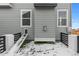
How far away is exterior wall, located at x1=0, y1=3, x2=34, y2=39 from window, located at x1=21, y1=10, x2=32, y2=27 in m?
0.35

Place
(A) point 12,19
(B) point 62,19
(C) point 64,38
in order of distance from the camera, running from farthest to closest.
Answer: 1. (B) point 62,19
2. (A) point 12,19
3. (C) point 64,38

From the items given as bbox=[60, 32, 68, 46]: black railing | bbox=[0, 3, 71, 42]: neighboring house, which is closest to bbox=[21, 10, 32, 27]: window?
bbox=[0, 3, 71, 42]: neighboring house

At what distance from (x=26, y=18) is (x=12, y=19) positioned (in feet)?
4.06

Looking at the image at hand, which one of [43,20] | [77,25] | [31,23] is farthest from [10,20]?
[77,25]

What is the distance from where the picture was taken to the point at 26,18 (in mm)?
14117

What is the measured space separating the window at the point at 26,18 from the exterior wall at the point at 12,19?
350 millimetres

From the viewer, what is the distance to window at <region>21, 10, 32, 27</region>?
14070mm

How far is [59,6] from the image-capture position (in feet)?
45.8

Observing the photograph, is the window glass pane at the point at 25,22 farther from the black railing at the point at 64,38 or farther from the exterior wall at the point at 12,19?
the black railing at the point at 64,38

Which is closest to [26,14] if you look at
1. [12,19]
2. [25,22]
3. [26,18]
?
[26,18]

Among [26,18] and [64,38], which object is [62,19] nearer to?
[64,38]

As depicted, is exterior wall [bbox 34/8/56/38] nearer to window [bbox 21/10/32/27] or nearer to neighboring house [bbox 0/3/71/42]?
neighboring house [bbox 0/3/71/42]

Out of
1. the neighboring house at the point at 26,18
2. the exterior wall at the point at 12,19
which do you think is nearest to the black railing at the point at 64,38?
the neighboring house at the point at 26,18

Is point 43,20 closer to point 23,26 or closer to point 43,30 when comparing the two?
point 43,30
